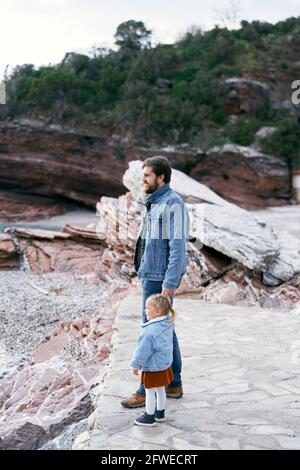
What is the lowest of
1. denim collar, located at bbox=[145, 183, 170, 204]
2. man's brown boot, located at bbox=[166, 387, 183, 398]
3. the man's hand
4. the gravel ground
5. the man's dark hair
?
the gravel ground

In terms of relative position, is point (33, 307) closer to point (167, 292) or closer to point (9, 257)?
point (9, 257)

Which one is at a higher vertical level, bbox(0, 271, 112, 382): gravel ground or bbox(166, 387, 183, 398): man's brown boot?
bbox(166, 387, 183, 398): man's brown boot

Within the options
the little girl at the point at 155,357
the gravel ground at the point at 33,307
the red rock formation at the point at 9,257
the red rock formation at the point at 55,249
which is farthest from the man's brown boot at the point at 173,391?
the red rock formation at the point at 9,257

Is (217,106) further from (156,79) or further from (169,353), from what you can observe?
(169,353)

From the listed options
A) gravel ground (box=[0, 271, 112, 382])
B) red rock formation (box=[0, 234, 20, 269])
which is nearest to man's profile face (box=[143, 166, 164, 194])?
gravel ground (box=[0, 271, 112, 382])

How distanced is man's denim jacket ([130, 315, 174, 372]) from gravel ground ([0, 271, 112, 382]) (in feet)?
14.0

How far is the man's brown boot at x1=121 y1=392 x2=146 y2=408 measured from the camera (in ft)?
12.6

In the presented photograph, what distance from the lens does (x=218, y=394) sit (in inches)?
165

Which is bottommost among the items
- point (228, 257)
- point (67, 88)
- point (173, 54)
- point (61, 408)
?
point (61, 408)

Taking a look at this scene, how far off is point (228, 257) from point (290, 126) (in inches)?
823

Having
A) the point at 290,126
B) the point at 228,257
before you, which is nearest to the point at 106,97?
the point at 290,126

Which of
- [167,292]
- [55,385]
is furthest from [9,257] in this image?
[167,292]

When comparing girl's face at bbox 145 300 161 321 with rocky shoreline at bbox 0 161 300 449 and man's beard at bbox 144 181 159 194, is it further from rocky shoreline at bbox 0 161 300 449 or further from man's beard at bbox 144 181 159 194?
rocky shoreline at bbox 0 161 300 449
